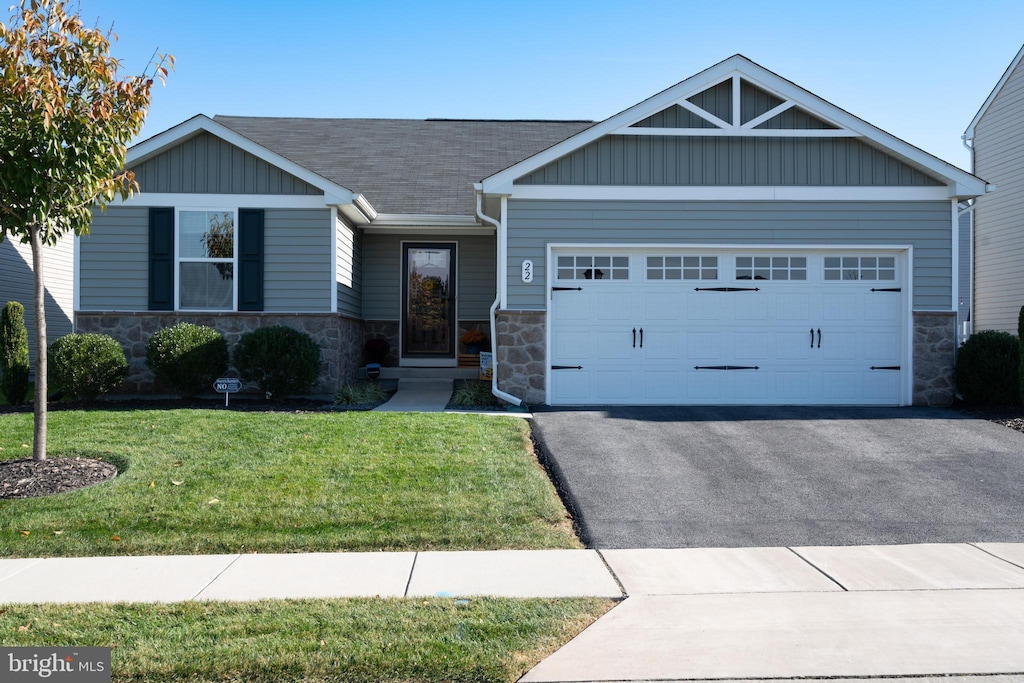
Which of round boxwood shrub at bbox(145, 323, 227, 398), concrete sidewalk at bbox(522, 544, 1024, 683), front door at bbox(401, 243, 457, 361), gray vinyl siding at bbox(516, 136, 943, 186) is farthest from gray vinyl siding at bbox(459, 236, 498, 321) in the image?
concrete sidewalk at bbox(522, 544, 1024, 683)

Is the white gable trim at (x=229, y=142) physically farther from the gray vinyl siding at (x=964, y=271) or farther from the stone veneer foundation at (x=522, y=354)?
the gray vinyl siding at (x=964, y=271)

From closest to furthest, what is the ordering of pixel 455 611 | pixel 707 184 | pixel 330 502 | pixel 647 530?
pixel 455 611 < pixel 647 530 < pixel 330 502 < pixel 707 184

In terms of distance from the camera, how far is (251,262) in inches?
493

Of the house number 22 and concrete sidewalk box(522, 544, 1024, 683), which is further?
the house number 22

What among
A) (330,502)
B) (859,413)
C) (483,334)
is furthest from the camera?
(483,334)

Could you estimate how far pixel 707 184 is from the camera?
1186 cm

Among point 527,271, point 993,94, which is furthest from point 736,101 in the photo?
point 993,94

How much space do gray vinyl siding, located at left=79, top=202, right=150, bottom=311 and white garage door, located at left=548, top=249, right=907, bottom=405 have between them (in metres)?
6.33

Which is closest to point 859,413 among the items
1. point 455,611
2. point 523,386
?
point 523,386

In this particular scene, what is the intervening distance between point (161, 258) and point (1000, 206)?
1632 cm

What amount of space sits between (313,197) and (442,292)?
144 inches

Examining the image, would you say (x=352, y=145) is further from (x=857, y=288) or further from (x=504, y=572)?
(x=504, y=572)

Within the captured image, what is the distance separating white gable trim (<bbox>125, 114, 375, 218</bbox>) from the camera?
1214 centimetres

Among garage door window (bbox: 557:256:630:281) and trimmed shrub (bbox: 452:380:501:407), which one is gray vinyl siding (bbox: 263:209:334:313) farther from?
garage door window (bbox: 557:256:630:281)
